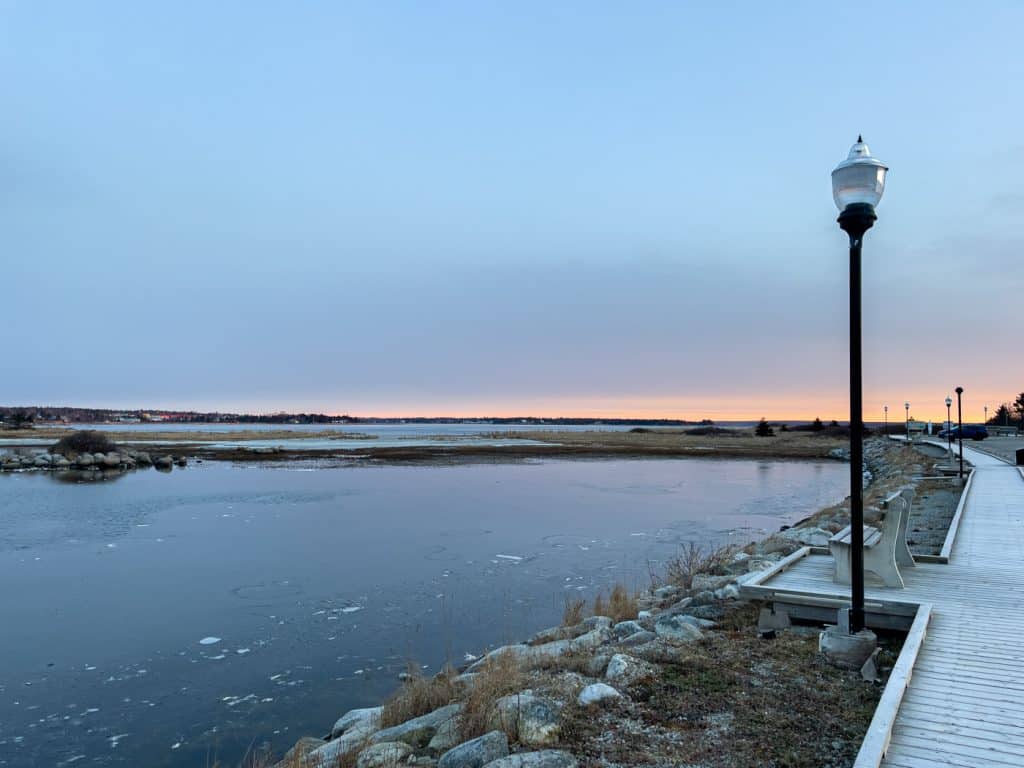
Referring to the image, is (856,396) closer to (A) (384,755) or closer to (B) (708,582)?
(A) (384,755)

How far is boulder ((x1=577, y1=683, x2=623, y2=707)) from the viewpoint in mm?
4809

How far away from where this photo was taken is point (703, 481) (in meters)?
29.1

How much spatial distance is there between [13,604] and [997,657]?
1177 cm

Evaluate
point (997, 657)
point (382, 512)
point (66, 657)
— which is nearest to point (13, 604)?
point (66, 657)

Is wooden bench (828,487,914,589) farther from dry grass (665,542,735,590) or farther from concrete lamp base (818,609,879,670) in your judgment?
dry grass (665,542,735,590)

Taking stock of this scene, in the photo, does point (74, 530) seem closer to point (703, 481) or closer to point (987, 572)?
point (987, 572)

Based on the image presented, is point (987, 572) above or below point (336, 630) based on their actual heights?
above

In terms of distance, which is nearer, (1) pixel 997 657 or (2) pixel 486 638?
(1) pixel 997 657

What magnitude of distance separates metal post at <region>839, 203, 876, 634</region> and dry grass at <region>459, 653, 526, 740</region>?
2732 mm

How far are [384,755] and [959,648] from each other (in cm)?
430

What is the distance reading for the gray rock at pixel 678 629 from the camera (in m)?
6.31

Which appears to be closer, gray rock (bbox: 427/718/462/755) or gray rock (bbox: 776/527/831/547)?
gray rock (bbox: 427/718/462/755)

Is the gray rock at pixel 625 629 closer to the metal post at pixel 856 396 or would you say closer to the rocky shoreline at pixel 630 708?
the rocky shoreline at pixel 630 708

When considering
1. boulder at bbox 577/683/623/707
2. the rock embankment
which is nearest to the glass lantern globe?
boulder at bbox 577/683/623/707
